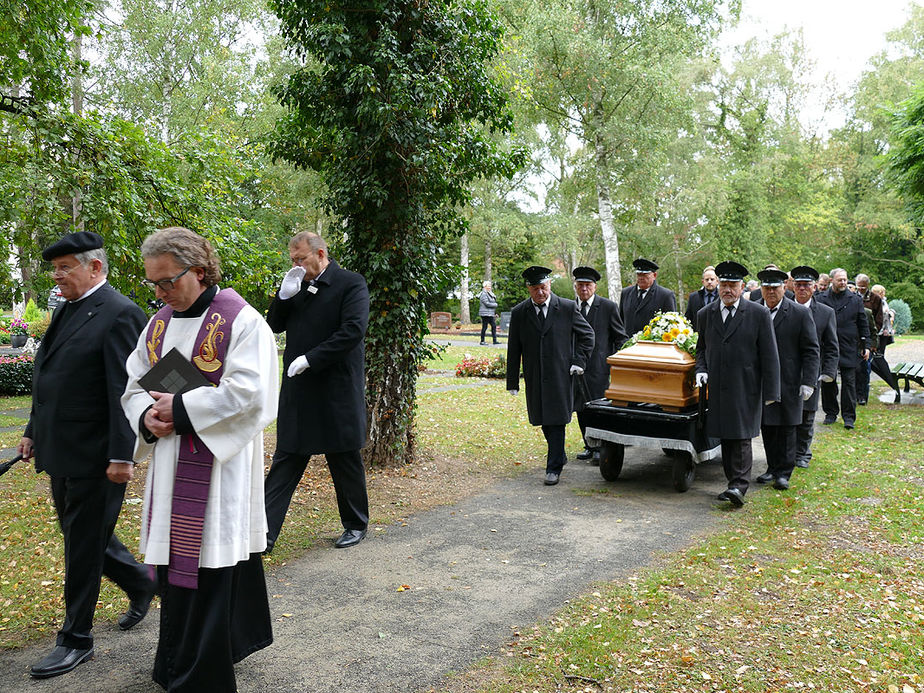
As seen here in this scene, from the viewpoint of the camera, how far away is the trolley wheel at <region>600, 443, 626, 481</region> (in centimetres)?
755

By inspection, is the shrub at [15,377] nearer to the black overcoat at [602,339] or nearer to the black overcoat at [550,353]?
the black overcoat at [550,353]

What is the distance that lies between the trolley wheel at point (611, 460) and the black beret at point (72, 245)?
512 cm

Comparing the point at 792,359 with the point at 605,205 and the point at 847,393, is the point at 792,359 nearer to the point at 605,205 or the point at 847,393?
the point at 847,393

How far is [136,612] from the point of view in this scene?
4211mm

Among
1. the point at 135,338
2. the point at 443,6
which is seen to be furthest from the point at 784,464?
the point at 135,338

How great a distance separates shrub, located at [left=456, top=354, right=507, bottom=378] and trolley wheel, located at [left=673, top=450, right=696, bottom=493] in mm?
9162

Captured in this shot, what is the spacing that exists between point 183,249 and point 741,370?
5.31 m

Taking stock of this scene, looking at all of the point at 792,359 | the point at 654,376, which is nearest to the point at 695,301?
the point at 792,359

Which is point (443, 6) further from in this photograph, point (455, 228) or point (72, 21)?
point (72, 21)

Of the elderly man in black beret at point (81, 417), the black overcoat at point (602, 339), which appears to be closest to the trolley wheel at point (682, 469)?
the black overcoat at point (602, 339)

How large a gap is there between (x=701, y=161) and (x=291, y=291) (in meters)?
32.0

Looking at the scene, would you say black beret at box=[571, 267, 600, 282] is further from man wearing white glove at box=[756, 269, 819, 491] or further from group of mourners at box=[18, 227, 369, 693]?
A: group of mourners at box=[18, 227, 369, 693]

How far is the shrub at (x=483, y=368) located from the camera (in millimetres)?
16547

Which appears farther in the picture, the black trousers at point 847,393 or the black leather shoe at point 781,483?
the black trousers at point 847,393
